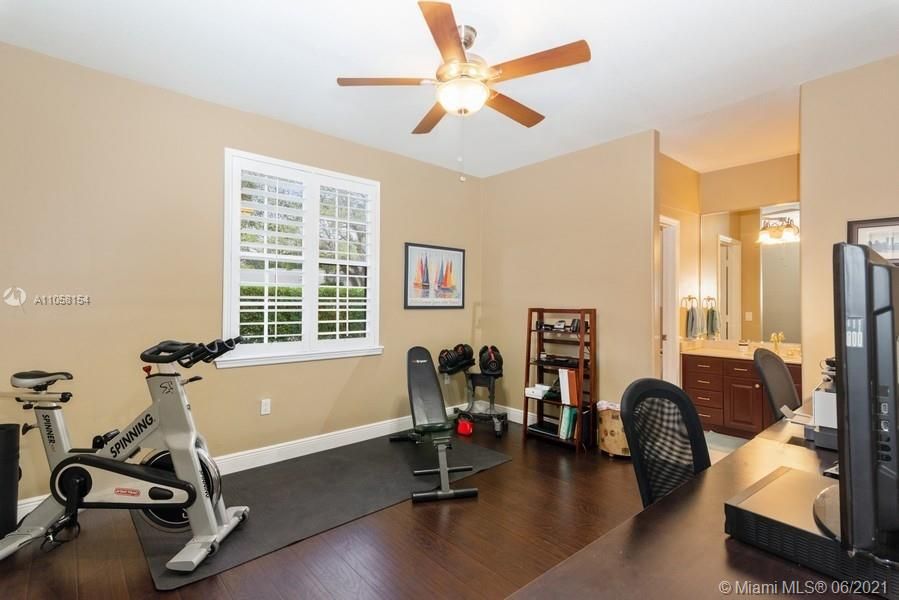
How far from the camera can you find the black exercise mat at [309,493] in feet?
7.57

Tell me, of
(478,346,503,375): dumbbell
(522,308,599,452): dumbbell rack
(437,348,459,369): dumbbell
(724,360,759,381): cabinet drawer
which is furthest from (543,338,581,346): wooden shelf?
(724,360,759,381): cabinet drawer

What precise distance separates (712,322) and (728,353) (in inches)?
17.4

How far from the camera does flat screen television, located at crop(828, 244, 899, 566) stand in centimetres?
71

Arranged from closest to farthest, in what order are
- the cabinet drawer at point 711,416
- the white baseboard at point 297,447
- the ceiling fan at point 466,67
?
the ceiling fan at point 466,67, the white baseboard at point 297,447, the cabinet drawer at point 711,416

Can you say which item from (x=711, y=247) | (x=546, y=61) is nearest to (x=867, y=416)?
(x=546, y=61)

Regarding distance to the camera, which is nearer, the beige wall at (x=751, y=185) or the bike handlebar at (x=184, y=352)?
the bike handlebar at (x=184, y=352)

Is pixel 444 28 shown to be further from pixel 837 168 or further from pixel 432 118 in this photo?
pixel 837 168

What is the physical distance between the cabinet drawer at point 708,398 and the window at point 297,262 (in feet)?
11.0

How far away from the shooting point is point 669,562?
918mm

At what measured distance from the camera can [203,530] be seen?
2.32m

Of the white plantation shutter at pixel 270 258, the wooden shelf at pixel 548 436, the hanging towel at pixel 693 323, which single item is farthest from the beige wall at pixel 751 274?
the white plantation shutter at pixel 270 258

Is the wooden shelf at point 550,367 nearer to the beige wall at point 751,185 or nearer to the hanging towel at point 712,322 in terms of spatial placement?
the hanging towel at point 712,322

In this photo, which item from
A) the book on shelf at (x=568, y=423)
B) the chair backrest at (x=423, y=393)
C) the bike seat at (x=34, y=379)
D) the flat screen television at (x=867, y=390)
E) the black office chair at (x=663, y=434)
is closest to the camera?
the flat screen television at (x=867, y=390)

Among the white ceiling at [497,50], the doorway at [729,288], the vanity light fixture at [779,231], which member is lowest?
the doorway at [729,288]
